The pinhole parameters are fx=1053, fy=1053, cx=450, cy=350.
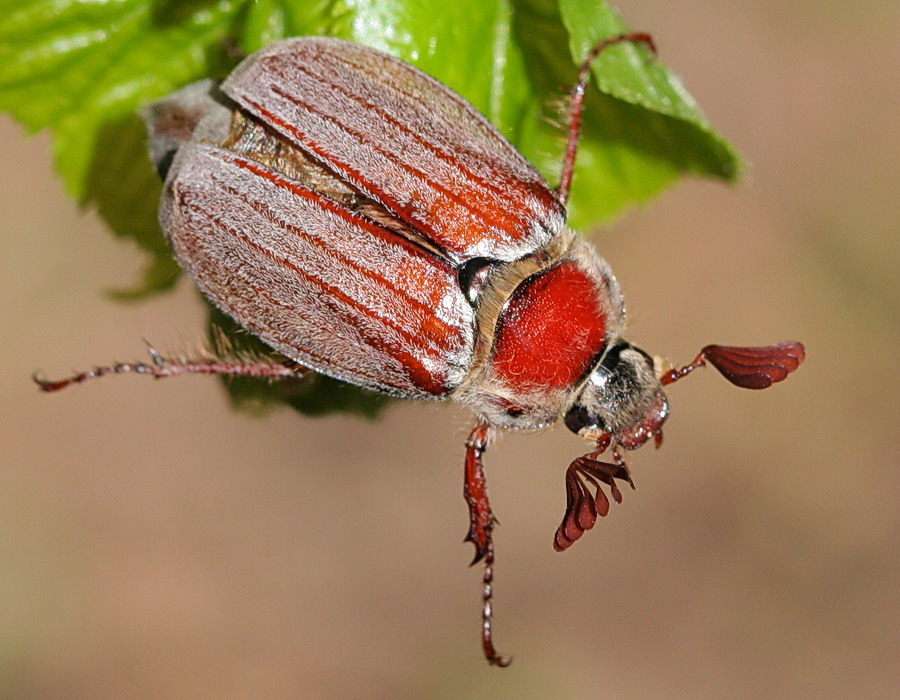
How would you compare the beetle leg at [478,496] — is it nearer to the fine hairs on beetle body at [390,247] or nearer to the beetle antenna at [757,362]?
the fine hairs on beetle body at [390,247]

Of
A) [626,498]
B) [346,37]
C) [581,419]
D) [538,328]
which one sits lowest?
[626,498]

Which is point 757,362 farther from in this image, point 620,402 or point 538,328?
point 538,328

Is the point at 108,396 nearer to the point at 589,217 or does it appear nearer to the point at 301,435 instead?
the point at 301,435

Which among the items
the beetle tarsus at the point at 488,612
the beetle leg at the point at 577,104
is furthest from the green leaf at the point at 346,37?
the beetle tarsus at the point at 488,612

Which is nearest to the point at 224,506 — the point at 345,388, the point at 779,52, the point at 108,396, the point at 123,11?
the point at 108,396

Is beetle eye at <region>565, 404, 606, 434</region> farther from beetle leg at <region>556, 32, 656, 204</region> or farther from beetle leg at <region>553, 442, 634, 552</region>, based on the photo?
beetle leg at <region>556, 32, 656, 204</region>

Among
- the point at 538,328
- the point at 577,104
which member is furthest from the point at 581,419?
the point at 577,104

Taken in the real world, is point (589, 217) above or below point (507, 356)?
above
